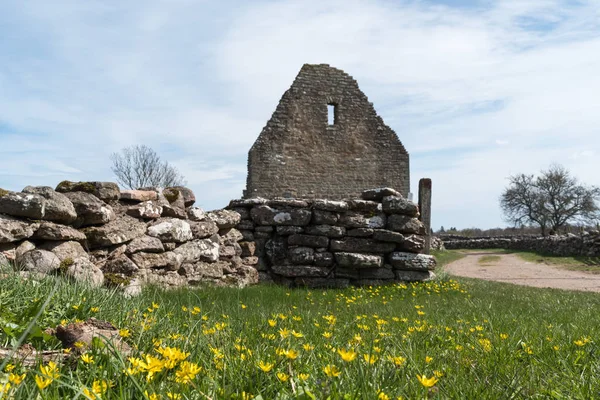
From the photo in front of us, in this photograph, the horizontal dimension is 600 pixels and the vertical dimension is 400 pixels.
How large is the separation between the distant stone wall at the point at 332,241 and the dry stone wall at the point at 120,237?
401mm

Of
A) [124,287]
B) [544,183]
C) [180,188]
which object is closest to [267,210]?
[180,188]

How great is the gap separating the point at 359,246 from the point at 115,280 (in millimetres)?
4466

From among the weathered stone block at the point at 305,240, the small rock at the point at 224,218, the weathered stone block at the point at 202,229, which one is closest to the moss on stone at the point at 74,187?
the weathered stone block at the point at 202,229

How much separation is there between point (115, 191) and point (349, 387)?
5.44m

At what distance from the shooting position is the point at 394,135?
2081 centimetres

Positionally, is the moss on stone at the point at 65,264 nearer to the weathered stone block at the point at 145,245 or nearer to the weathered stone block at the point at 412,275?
the weathered stone block at the point at 145,245

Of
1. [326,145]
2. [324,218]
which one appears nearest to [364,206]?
[324,218]

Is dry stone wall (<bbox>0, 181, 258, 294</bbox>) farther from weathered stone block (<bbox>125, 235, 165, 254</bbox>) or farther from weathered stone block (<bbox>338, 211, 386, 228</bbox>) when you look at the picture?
weathered stone block (<bbox>338, 211, 386, 228</bbox>)

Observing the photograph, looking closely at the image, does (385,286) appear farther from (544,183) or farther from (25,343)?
(544,183)

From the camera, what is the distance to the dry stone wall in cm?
520

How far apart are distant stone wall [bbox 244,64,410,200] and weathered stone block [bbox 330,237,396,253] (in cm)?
1112

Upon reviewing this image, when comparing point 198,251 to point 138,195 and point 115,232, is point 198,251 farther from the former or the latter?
point 115,232

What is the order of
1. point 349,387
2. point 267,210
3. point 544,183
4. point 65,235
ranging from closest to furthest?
point 349,387 → point 65,235 → point 267,210 → point 544,183

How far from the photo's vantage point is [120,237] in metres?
6.21
